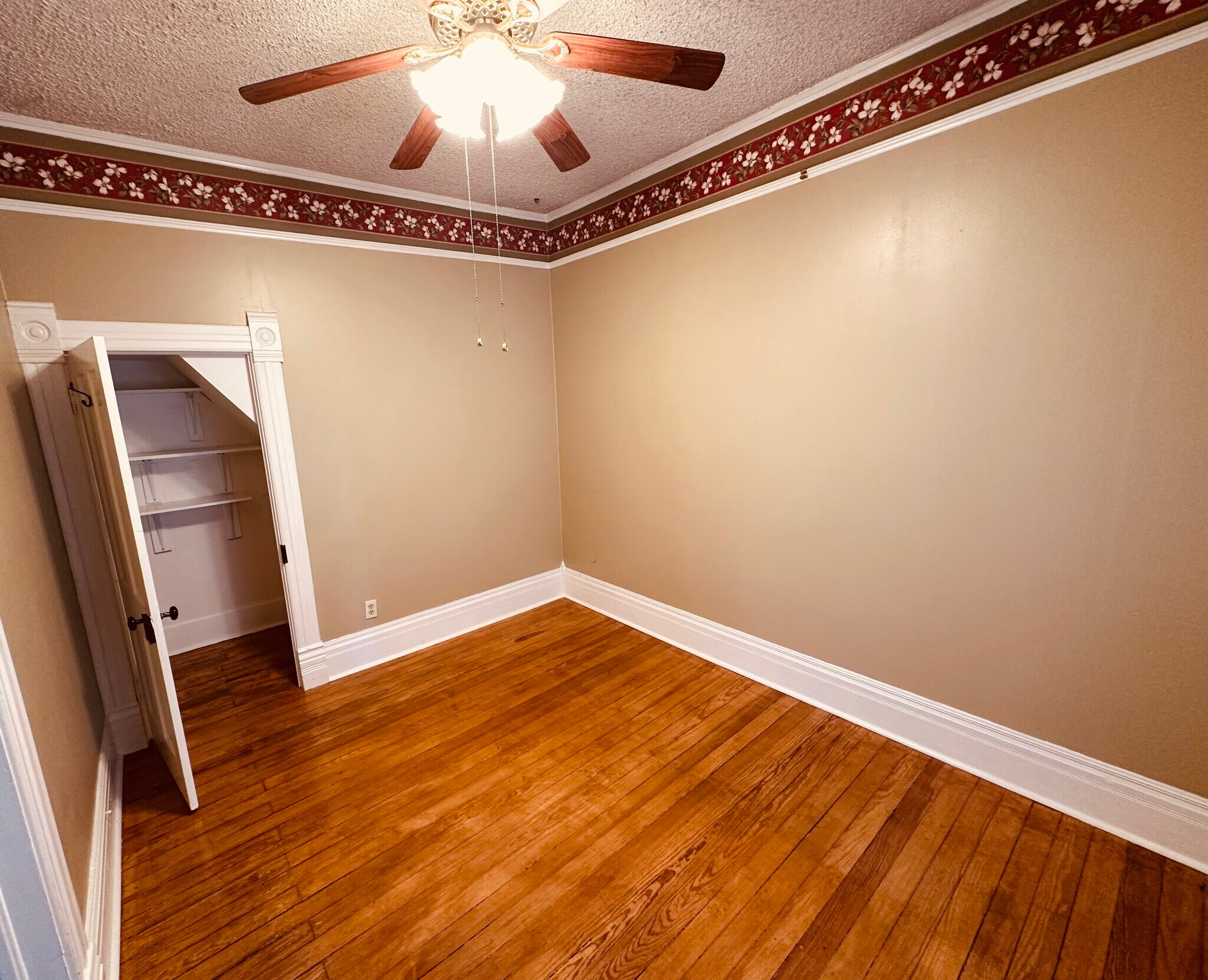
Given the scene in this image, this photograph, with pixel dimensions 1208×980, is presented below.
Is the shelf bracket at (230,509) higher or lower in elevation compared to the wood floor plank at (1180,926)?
higher

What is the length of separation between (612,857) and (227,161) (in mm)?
3503

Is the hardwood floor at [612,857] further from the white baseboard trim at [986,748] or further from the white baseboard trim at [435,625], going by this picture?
the white baseboard trim at [435,625]

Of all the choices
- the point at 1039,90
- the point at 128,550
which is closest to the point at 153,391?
the point at 128,550

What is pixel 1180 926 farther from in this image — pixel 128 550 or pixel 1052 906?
pixel 128 550

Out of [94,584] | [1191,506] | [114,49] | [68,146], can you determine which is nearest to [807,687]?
[1191,506]

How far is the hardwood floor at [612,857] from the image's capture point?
1.52 meters

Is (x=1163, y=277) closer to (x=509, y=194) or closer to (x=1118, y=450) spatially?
(x=1118, y=450)

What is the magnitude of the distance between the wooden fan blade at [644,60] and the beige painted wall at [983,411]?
126 centimetres

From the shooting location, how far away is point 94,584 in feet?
7.72

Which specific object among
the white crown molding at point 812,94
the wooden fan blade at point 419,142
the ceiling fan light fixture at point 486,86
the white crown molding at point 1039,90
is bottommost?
the ceiling fan light fixture at point 486,86

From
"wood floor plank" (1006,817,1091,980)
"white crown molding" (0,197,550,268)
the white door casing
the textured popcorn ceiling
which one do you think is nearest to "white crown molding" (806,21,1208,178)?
the textured popcorn ceiling

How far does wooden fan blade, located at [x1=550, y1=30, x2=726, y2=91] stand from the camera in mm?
1177

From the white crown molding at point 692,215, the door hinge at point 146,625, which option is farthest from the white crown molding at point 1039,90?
the door hinge at point 146,625

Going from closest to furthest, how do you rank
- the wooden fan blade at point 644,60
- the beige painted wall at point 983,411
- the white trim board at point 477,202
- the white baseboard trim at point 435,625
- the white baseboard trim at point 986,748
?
the wooden fan blade at point 644,60, the beige painted wall at point 983,411, the white baseboard trim at point 986,748, the white trim board at point 477,202, the white baseboard trim at point 435,625
